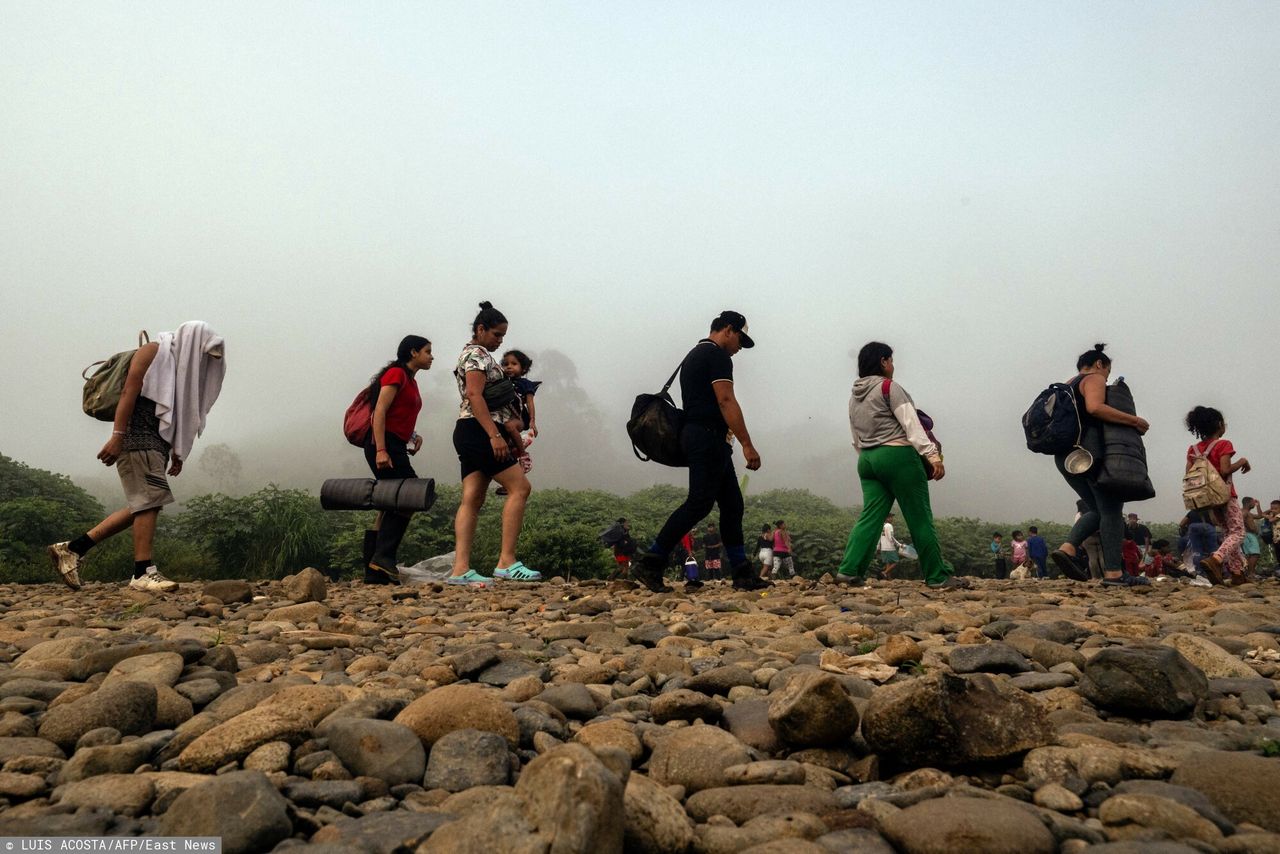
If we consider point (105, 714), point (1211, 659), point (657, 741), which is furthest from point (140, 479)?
point (1211, 659)

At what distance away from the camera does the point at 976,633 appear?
3.48 meters

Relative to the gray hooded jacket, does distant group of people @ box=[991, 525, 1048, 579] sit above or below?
below

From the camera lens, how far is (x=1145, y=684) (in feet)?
7.72

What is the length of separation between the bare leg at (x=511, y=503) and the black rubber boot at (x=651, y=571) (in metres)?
1.13

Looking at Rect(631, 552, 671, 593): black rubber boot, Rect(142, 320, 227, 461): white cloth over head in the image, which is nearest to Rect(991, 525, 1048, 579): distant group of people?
Rect(631, 552, 671, 593): black rubber boot

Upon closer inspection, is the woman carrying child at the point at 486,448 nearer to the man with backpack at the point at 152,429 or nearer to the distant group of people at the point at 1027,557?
the man with backpack at the point at 152,429

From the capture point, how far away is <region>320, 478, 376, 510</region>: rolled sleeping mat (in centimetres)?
680

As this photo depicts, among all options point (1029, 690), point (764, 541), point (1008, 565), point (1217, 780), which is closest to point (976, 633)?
point (1029, 690)

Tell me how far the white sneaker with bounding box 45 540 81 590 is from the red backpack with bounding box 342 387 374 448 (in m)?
2.06

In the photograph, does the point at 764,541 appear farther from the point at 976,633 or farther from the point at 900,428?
the point at 976,633

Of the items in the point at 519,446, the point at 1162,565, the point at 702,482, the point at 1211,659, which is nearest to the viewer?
the point at 1211,659

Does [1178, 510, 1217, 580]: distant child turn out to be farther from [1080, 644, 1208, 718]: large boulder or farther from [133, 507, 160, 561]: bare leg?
[133, 507, 160, 561]: bare leg

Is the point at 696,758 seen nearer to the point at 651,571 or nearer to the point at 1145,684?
the point at 1145,684

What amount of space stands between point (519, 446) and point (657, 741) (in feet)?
15.7
